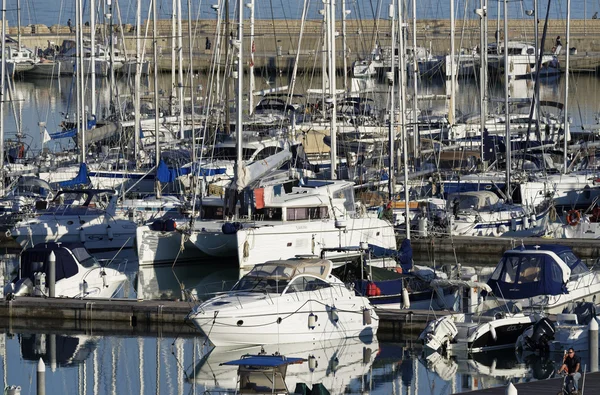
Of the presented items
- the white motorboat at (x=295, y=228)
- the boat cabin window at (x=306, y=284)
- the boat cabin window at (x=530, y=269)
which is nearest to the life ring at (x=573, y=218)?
the white motorboat at (x=295, y=228)

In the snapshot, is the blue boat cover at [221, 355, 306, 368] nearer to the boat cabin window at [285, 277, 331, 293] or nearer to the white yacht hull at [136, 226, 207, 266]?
the boat cabin window at [285, 277, 331, 293]

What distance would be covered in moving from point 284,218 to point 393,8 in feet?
31.1

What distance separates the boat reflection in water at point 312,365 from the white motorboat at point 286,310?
0.16 m

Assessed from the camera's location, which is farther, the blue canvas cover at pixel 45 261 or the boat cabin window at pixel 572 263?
the blue canvas cover at pixel 45 261

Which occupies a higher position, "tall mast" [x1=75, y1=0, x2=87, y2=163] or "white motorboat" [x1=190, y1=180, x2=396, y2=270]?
"tall mast" [x1=75, y1=0, x2=87, y2=163]

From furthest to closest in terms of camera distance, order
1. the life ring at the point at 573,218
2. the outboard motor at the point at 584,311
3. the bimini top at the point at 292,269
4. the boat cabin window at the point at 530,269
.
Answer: the life ring at the point at 573,218 < the boat cabin window at the point at 530,269 < the bimini top at the point at 292,269 < the outboard motor at the point at 584,311

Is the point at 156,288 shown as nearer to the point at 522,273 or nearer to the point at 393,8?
the point at 522,273

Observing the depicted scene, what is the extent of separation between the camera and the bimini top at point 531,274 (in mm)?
25641

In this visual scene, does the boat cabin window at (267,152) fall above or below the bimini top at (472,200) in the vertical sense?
above

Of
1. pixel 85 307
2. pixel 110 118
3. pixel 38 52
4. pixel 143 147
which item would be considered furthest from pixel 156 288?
pixel 38 52

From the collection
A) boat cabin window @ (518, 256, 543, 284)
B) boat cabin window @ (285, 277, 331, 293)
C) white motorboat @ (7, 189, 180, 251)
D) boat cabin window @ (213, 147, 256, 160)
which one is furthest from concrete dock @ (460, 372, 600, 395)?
boat cabin window @ (213, 147, 256, 160)

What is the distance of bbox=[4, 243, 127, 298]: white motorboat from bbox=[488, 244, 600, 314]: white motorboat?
7.76 m

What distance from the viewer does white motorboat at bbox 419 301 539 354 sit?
23609 mm

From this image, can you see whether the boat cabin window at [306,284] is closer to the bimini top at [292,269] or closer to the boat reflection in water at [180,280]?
the bimini top at [292,269]
